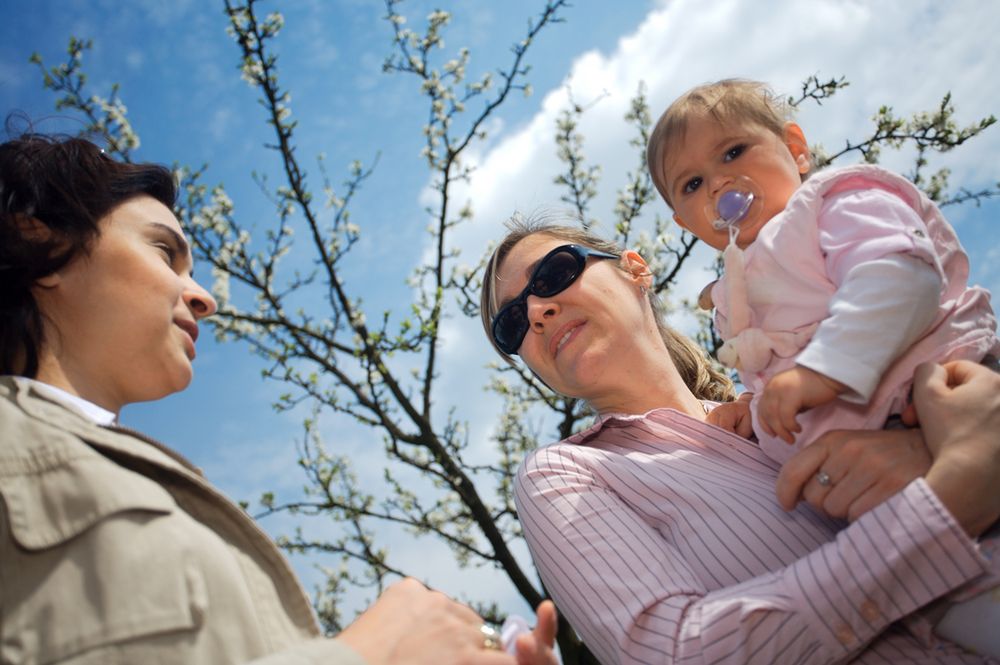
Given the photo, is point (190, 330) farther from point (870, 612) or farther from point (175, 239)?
point (870, 612)

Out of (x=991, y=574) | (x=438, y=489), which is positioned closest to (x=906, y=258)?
(x=991, y=574)

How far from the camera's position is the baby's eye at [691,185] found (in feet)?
6.91

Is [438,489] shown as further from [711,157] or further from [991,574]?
[991,574]

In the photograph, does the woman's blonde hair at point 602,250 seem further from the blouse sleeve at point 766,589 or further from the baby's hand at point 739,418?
the blouse sleeve at point 766,589

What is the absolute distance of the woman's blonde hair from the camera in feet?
9.23

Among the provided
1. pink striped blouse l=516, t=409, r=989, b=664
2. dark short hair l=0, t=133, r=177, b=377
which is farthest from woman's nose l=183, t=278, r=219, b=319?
pink striped blouse l=516, t=409, r=989, b=664

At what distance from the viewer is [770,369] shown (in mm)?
1790

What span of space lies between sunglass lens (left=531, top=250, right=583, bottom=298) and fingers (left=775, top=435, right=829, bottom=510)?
1134 mm

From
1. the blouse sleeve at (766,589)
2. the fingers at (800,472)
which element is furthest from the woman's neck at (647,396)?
the fingers at (800,472)

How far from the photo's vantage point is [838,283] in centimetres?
160

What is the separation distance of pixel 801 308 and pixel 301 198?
4.45 m

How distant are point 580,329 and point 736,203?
2.35ft

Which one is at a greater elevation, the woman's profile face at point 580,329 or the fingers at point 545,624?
the woman's profile face at point 580,329

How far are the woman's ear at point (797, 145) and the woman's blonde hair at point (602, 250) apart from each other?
2.68 feet
